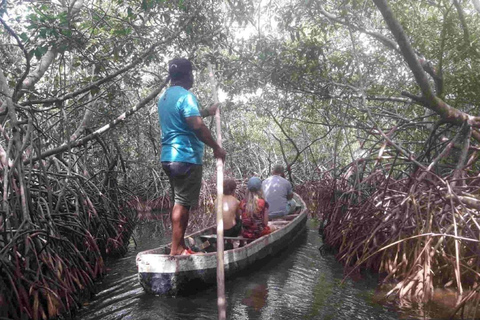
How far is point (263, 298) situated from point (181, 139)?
1772 millimetres

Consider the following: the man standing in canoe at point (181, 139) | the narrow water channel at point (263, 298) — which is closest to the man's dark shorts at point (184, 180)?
the man standing in canoe at point (181, 139)

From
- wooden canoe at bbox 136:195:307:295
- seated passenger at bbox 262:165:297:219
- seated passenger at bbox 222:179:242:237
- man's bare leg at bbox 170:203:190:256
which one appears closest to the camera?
man's bare leg at bbox 170:203:190:256

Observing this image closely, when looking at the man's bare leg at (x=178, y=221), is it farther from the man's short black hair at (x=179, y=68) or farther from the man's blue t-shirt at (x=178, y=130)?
the man's short black hair at (x=179, y=68)

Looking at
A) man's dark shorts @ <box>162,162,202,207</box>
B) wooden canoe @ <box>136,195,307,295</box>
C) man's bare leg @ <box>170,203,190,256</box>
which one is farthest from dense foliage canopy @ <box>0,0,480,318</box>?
man's dark shorts @ <box>162,162,202,207</box>

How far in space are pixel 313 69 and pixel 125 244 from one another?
3.93 metres

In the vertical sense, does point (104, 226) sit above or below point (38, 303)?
above

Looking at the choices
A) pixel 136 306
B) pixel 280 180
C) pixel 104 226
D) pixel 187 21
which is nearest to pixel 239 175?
pixel 280 180

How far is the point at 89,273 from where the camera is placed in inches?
167

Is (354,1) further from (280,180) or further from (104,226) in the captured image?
(104,226)

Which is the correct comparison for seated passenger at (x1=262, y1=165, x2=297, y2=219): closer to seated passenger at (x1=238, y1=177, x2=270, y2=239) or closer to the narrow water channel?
seated passenger at (x1=238, y1=177, x2=270, y2=239)

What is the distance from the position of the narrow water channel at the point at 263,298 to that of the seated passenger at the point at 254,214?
1.46ft

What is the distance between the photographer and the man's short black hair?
11.3 ft

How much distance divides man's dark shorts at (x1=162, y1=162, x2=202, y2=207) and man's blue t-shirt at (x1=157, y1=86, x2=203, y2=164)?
50mm

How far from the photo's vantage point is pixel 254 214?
5.36 m
